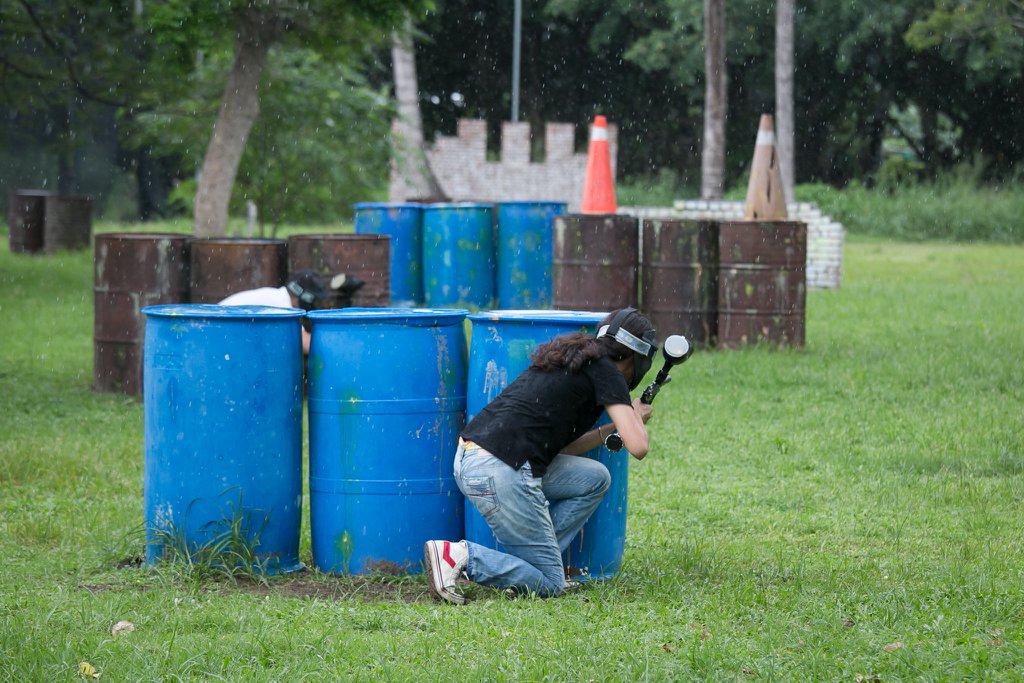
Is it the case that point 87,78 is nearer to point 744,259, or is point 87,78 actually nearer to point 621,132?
point 744,259

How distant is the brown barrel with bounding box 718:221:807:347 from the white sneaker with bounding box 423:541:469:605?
798 centimetres

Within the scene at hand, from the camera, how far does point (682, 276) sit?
1316 cm

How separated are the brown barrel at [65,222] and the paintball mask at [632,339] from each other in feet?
69.3

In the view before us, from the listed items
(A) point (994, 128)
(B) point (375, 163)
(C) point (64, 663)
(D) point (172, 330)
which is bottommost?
(C) point (64, 663)

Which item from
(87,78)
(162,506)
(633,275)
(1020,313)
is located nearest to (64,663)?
(162,506)

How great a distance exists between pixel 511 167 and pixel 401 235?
16238mm

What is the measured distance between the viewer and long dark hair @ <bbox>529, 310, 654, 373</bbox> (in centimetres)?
536

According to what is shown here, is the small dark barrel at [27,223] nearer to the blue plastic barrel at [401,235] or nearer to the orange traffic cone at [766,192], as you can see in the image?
the blue plastic barrel at [401,235]

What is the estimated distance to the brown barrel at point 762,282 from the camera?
504 inches

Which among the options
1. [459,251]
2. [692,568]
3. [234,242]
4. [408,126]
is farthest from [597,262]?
[408,126]

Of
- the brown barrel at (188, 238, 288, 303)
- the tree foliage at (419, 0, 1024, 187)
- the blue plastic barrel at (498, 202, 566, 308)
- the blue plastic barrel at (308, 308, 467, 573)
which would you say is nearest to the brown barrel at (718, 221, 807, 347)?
the blue plastic barrel at (498, 202, 566, 308)

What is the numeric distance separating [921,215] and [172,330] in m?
29.9

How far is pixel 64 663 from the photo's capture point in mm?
4328

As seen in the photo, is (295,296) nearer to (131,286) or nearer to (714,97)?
(131,286)
